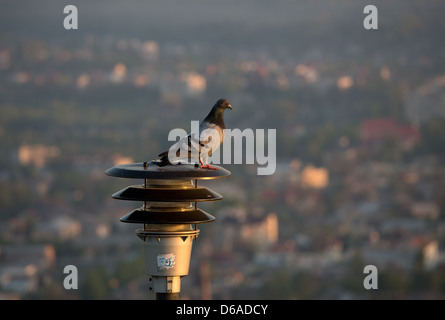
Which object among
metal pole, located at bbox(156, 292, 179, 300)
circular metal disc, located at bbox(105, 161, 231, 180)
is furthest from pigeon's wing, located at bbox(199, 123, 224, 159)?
metal pole, located at bbox(156, 292, 179, 300)

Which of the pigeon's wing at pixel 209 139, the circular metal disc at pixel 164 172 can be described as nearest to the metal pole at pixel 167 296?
the circular metal disc at pixel 164 172

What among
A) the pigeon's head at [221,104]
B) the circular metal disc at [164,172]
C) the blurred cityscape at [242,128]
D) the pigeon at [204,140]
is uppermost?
the blurred cityscape at [242,128]

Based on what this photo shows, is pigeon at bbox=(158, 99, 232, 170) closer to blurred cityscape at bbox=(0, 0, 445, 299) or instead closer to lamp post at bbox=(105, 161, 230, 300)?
lamp post at bbox=(105, 161, 230, 300)

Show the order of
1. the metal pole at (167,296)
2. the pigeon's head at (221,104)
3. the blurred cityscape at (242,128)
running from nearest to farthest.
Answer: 1. the metal pole at (167,296)
2. the pigeon's head at (221,104)
3. the blurred cityscape at (242,128)

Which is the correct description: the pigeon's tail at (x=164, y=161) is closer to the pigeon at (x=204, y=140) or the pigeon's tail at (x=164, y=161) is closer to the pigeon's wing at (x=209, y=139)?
the pigeon at (x=204, y=140)

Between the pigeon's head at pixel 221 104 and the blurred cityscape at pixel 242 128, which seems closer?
the pigeon's head at pixel 221 104

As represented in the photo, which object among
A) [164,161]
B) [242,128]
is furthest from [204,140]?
[242,128]

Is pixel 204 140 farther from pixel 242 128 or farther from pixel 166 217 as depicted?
pixel 242 128
